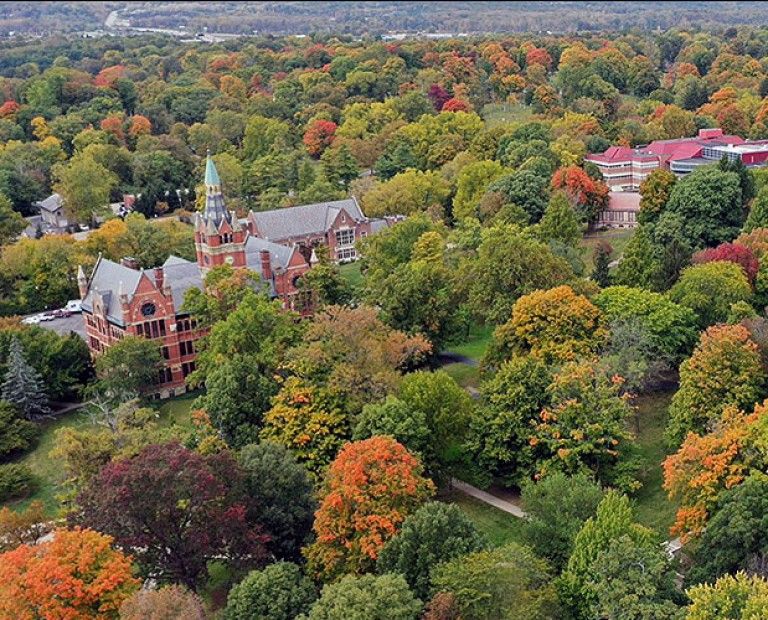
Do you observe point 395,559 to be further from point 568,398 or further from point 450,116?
point 450,116

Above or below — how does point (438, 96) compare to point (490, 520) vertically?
above

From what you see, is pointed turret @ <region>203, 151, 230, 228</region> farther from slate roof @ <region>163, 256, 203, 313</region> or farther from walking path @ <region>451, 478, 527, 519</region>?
walking path @ <region>451, 478, 527, 519</region>

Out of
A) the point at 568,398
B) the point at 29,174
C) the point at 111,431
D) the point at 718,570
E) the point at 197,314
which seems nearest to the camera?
the point at 718,570

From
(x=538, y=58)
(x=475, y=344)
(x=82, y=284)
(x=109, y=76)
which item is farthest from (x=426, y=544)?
(x=109, y=76)

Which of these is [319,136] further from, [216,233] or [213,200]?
[216,233]

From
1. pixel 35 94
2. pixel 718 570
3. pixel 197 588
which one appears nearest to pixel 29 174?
pixel 35 94
